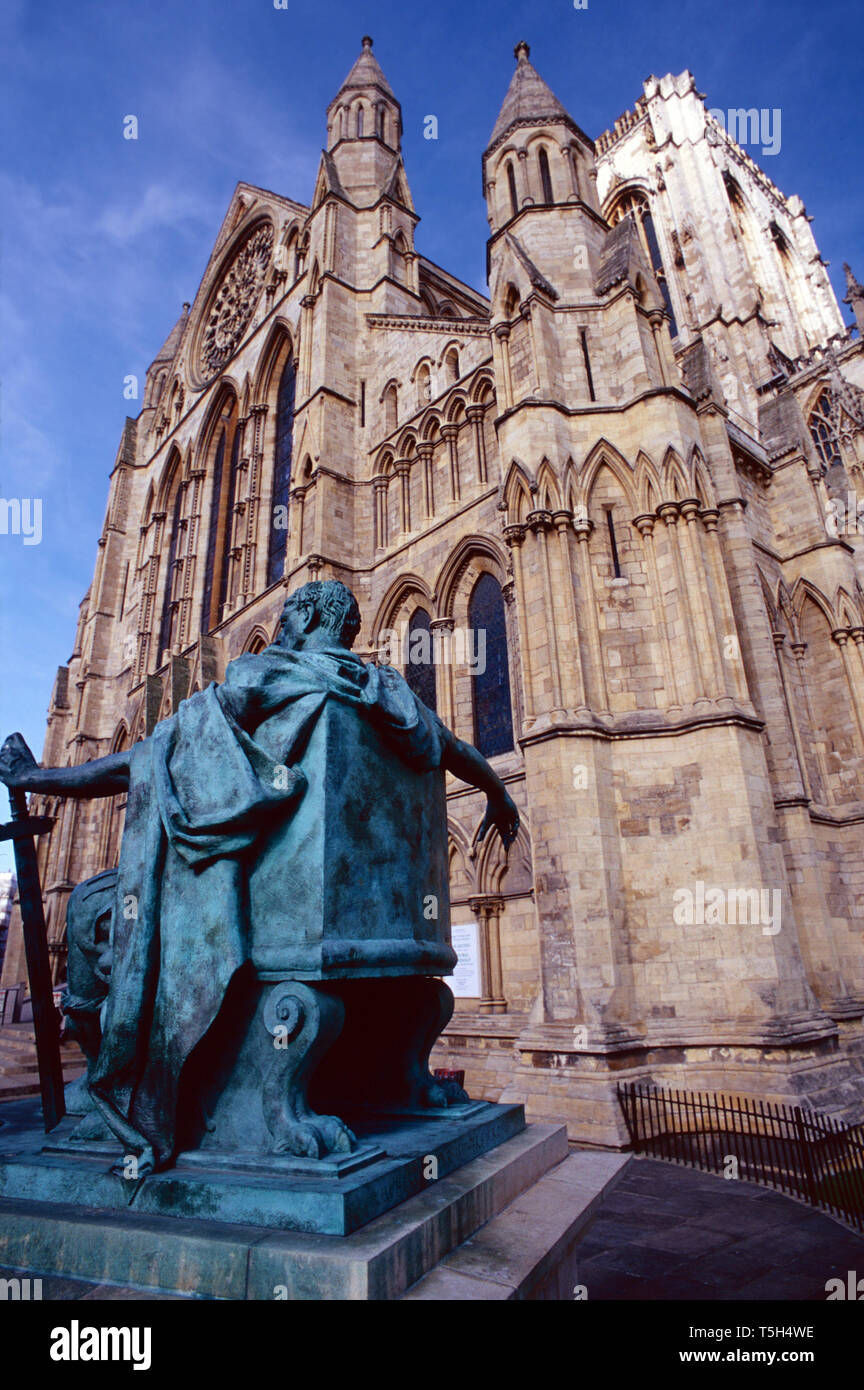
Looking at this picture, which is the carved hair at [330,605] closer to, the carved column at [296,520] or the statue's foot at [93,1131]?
the statue's foot at [93,1131]

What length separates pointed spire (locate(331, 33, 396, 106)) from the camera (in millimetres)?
24062

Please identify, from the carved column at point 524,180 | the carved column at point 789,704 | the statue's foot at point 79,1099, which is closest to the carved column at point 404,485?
the carved column at point 524,180

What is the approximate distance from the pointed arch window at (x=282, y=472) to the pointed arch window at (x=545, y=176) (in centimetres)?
911

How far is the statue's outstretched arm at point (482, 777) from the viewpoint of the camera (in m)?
3.02

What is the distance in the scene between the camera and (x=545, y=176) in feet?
47.7

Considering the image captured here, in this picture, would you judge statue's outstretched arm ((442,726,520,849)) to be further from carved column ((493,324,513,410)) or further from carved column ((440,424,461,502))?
carved column ((440,424,461,502))

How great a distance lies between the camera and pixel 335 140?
23.5 metres

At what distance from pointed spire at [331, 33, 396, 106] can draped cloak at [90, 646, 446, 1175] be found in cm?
2891

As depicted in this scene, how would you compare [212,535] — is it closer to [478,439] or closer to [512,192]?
[478,439]

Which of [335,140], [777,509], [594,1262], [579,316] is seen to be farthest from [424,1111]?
[335,140]

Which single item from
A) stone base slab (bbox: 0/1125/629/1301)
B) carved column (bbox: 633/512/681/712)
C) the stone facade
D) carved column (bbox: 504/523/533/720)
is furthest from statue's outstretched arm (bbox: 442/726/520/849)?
carved column (bbox: 633/512/681/712)

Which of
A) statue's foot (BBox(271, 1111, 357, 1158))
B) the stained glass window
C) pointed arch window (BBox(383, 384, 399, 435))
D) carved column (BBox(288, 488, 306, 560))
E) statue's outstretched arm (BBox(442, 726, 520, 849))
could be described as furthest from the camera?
the stained glass window

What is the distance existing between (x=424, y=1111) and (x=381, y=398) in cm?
1761

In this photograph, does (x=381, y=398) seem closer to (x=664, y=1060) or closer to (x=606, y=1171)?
(x=664, y=1060)
